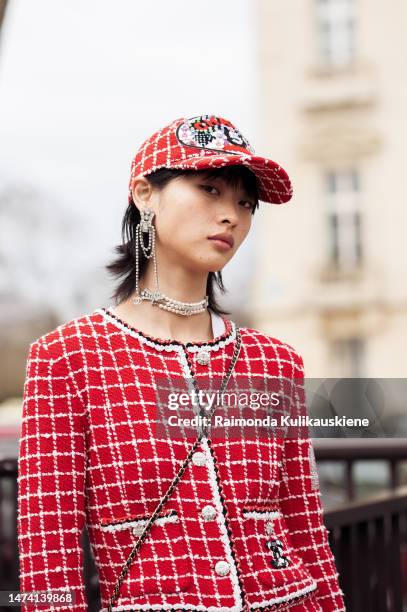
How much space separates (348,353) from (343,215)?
9.13 ft

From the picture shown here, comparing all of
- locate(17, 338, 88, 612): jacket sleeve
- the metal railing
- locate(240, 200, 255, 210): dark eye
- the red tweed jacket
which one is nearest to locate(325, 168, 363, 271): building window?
the metal railing

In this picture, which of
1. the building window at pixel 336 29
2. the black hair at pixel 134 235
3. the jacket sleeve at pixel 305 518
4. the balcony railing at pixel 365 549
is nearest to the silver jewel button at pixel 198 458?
the jacket sleeve at pixel 305 518

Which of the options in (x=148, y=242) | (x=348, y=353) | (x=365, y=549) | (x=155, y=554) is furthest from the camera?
(x=348, y=353)

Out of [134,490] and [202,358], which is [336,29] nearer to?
[202,358]

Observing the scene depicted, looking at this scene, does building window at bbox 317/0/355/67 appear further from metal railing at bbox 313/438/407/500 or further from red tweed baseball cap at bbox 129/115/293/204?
red tweed baseball cap at bbox 129/115/293/204

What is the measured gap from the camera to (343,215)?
2316cm

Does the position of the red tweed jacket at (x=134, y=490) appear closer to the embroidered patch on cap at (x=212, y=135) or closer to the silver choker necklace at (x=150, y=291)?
the silver choker necklace at (x=150, y=291)

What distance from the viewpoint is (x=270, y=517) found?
217 centimetres

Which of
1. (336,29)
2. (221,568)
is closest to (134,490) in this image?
(221,568)

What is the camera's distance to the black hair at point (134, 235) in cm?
215

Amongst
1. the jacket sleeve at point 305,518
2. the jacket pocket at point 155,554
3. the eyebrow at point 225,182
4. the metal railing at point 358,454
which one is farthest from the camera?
the metal railing at point 358,454

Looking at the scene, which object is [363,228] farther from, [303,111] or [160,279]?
[160,279]

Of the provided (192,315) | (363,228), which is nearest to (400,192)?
(363,228)

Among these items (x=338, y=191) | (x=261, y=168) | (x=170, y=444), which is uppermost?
(x=338, y=191)
